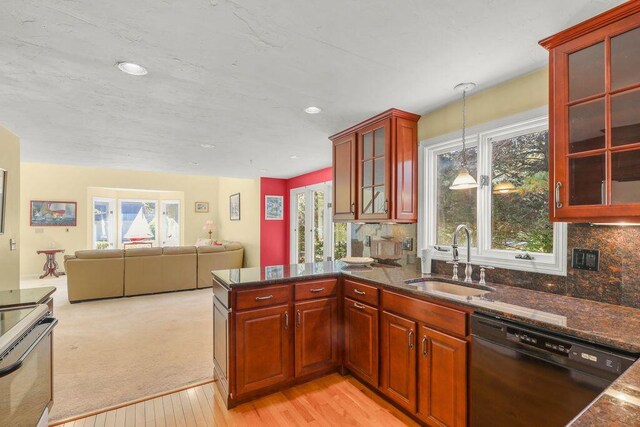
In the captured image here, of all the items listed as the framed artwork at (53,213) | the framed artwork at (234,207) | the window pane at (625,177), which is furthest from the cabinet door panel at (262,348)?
the framed artwork at (53,213)

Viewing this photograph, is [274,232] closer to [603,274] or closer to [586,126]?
[603,274]

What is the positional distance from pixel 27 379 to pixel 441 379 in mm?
2272

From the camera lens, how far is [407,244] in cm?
304

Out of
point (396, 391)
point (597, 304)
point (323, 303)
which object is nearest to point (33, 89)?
point (323, 303)

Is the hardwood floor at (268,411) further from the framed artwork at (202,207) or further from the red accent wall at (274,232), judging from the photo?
the framed artwork at (202,207)

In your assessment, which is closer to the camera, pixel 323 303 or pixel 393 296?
pixel 393 296

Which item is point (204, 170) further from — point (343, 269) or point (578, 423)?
point (578, 423)

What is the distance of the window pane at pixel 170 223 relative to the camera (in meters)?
9.38

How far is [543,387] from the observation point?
1.40 m

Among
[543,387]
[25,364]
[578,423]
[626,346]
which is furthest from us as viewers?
[25,364]

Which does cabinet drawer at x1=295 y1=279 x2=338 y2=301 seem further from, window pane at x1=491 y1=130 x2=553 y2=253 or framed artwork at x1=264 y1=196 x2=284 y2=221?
framed artwork at x1=264 y1=196 x2=284 y2=221

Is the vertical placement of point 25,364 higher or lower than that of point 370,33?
lower

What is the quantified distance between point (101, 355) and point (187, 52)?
3.08 meters

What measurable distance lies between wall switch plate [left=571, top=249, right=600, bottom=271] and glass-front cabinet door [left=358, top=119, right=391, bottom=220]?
1.32 m
